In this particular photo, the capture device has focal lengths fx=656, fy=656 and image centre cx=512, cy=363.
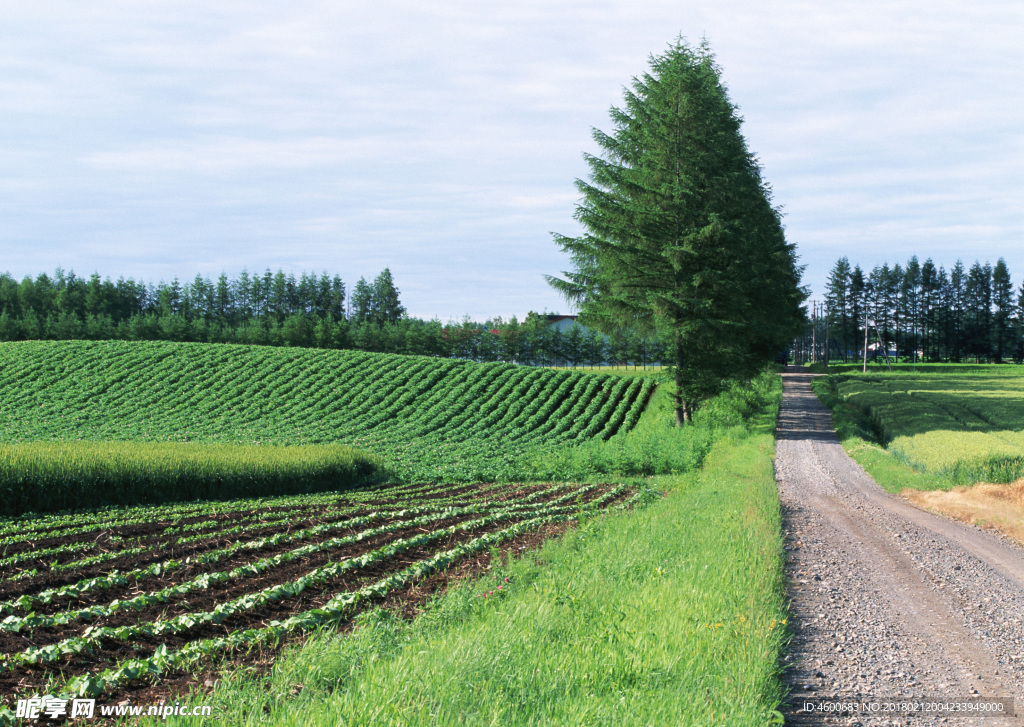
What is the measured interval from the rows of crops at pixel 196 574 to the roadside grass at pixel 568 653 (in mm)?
1076

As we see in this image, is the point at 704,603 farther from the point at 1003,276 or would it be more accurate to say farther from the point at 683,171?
the point at 1003,276

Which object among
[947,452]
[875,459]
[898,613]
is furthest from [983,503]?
[898,613]

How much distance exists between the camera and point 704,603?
6457 millimetres

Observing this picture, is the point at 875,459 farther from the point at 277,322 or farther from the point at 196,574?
the point at 277,322

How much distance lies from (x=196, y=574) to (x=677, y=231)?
23020mm

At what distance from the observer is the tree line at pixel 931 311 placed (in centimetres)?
10331

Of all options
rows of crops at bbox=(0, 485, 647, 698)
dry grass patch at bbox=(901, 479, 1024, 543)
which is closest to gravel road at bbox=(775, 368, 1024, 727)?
dry grass patch at bbox=(901, 479, 1024, 543)

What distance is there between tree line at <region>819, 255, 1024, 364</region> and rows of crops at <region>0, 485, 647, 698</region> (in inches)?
4187

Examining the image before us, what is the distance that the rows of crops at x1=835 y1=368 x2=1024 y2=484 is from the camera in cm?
1834

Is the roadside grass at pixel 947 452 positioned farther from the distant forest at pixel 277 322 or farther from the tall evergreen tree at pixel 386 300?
the tall evergreen tree at pixel 386 300

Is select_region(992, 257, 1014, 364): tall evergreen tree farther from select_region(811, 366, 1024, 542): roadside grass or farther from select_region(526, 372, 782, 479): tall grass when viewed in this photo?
select_region(526, 372, 782, 479): tall grass

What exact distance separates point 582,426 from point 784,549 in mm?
27173

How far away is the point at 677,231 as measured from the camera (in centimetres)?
2728

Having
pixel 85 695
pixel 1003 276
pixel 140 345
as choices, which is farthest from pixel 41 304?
pixel 1003 276
